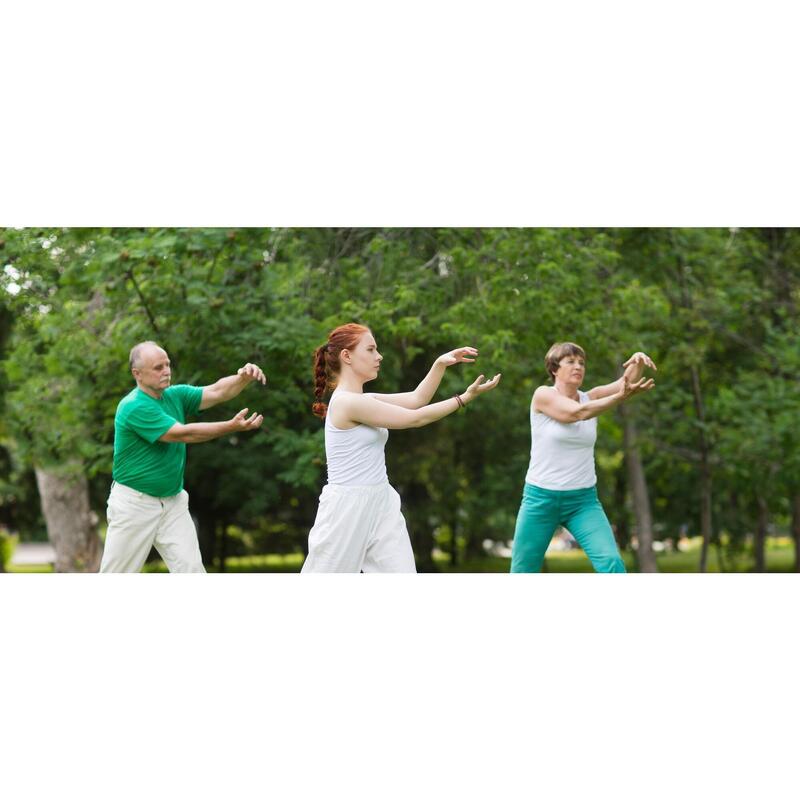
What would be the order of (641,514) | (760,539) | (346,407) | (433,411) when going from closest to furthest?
(433,411), (346,407), (641,514), (760,539)

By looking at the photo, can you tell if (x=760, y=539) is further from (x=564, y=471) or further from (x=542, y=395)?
(x=542, y=395)

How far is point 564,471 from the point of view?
5688 mm

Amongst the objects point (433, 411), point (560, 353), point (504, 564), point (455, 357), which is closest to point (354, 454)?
point (433, 411)

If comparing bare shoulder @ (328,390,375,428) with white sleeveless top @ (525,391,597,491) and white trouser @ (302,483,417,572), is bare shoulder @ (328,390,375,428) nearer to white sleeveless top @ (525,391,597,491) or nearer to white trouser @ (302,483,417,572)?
white trouser @ (302,483,417,572)

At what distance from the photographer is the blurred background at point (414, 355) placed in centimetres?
823

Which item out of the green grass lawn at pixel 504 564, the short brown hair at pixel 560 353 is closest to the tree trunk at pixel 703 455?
the green grass lawn at pixel 504 564

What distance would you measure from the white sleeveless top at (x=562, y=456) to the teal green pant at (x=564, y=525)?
0.16 ft

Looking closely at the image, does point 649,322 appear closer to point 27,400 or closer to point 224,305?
point 224,305

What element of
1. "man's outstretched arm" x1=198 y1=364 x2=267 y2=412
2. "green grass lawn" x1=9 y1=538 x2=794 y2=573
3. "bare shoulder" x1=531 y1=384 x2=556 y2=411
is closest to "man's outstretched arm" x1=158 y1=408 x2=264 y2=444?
"man's outstretched arm" x1=198 y1=364 x2=267 y2=412

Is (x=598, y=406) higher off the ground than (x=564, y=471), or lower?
higher

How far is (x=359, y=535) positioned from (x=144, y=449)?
1.29 metres

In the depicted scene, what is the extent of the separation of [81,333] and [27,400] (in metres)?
0.91

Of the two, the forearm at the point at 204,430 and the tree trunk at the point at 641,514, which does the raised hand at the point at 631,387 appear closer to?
the forearm at the point at 204,430
